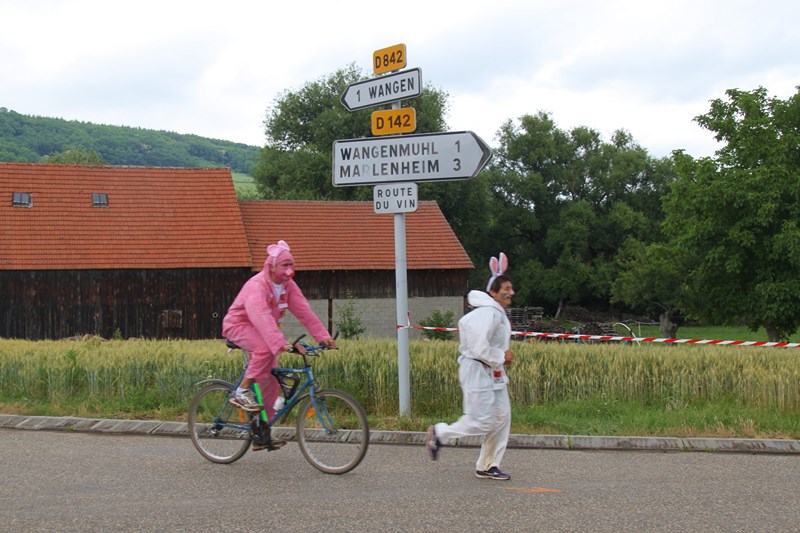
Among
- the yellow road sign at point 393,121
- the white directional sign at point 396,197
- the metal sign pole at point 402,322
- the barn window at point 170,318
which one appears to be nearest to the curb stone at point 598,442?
the metal sign pole at point 402,322

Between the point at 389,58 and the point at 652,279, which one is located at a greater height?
the point at 389,58

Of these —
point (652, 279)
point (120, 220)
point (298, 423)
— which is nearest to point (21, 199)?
point (120, 220)

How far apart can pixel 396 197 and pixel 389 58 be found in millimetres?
1616

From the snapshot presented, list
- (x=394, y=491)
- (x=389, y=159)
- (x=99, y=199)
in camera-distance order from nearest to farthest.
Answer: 1. (x=394, y=491)
2. (x=389, y=159)
3. (x=99, y=199)

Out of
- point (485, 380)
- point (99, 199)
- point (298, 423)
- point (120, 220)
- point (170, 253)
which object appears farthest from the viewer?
point (99, 199)

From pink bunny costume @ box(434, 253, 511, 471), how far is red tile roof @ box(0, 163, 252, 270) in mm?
29958

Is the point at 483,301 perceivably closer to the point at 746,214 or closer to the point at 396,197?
the point at 396,197

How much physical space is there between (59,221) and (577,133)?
1806 inches

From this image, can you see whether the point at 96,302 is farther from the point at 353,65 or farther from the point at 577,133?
the point at 577,133

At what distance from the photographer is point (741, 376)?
1047 cm

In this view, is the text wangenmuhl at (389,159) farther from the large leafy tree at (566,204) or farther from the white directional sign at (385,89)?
the large leafy tree at (566,204)

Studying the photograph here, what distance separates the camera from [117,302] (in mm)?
34688

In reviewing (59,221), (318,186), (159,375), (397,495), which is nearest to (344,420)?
(397,495)

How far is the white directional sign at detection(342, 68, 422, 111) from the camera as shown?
31.6 feet
